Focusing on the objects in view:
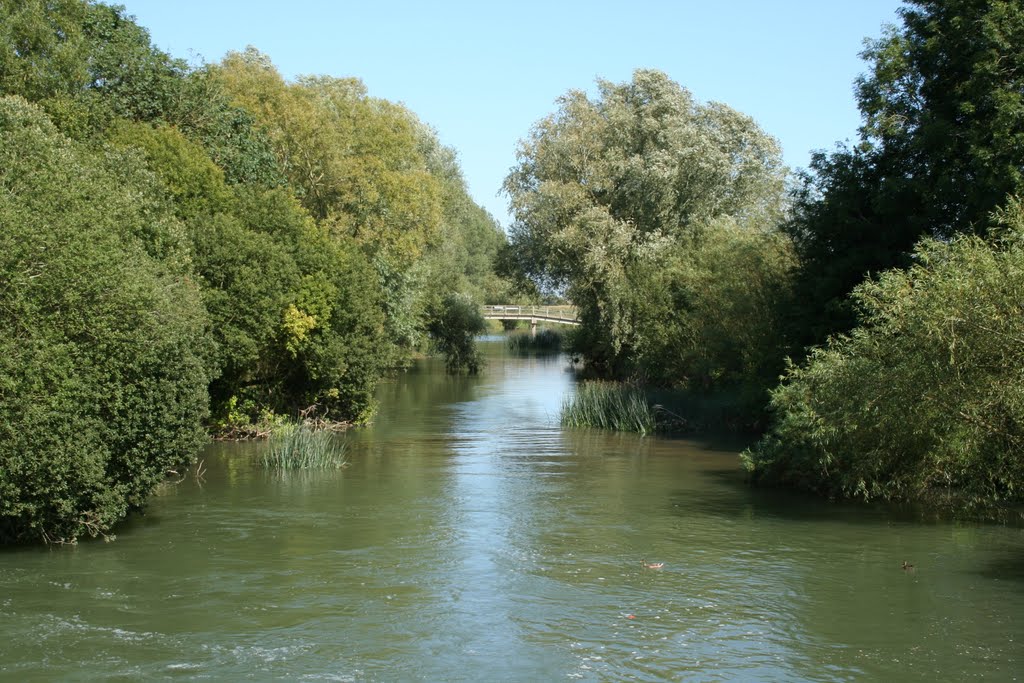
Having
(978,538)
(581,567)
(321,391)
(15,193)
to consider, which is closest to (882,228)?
(978,538)

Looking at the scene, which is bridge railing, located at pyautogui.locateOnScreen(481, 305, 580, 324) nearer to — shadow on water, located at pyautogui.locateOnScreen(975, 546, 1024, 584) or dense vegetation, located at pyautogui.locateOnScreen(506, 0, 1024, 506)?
dense vegetation, located at pyautogui.locateOnScreen(506, 0, 1024, 506)

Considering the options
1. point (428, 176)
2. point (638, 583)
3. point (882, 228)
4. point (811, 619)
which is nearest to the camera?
point (811, 619)

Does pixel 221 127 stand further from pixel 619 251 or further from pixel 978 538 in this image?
pixel 978 538

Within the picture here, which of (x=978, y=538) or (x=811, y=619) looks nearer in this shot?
(x=811, y=619)

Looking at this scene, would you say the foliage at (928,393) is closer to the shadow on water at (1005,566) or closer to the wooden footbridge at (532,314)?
the shadow on water at (1005,566)

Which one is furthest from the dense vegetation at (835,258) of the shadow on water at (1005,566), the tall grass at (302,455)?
the tall grass at (302,455)

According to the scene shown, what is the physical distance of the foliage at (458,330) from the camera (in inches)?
2382

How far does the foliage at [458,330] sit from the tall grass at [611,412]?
73.1 ft

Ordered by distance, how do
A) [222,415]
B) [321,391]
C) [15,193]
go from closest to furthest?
[15,193], [222,415], [321,391]

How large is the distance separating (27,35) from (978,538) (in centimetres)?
2669

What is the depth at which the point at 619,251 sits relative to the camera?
166 ft

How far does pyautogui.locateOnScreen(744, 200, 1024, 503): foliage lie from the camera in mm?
18797

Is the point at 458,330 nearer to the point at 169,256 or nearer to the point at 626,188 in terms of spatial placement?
the point at 626,188

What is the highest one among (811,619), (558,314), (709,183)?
(709,183)
